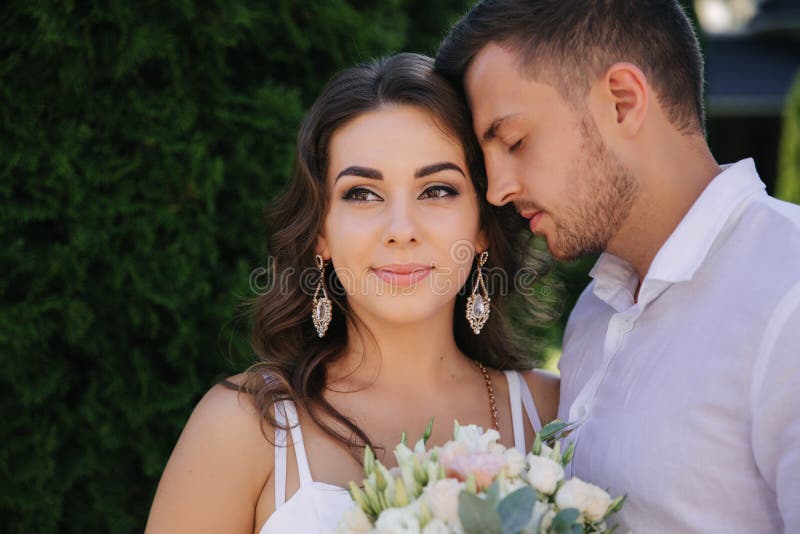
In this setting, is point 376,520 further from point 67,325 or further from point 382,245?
point 67,325

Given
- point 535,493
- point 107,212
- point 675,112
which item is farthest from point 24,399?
point 675,112

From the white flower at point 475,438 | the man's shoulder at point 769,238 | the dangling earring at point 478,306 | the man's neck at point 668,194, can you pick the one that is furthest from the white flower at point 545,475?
the dangling earring at point 478,306

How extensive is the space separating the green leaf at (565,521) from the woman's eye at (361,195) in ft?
4.13

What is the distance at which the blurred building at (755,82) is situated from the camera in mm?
12414

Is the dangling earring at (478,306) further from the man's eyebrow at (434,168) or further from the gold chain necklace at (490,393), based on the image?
the man's eyebrow at (434,168)

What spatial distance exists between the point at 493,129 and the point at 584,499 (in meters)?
1.29

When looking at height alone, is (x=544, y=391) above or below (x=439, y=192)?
below

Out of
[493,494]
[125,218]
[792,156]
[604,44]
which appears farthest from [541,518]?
[792,156]

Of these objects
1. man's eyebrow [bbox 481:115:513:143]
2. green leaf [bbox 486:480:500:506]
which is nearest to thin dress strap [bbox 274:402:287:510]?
green leaf [bbox 486:480:500:506]

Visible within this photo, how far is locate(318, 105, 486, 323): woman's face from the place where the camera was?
8.78ft

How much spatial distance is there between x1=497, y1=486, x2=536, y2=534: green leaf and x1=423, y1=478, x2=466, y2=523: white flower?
0.38 feet

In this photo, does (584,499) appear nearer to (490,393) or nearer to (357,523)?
(357,523)

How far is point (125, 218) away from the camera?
3131 millimetres

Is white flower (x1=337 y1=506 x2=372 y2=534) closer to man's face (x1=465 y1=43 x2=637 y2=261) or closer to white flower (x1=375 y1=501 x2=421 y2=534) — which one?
white flower (x1=375 y1=501 x2=421 y2=534)
